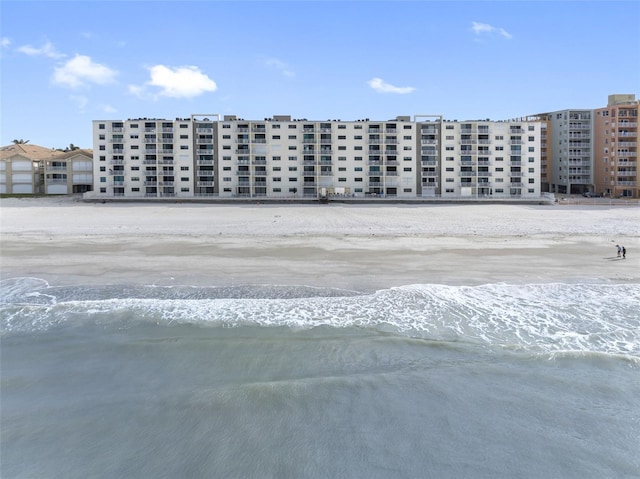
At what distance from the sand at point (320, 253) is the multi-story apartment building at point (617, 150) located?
74293mm

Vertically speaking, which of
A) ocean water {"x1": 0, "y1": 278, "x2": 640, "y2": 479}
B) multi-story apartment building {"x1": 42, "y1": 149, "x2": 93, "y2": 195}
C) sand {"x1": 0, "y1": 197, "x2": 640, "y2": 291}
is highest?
multi-story apartment building {"x1": 42, "y1": 149, "x2": 93, "y2": 195}

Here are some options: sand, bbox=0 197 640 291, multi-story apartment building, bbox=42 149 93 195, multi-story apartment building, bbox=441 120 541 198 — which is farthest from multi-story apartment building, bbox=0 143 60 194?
multi-story apartment building, bbox=441 120 541 198

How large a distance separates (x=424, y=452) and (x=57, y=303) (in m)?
14.0

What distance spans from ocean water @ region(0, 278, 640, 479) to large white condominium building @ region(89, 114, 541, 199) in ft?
262

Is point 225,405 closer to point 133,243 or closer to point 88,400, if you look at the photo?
point 88,400

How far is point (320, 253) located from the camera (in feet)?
95.3

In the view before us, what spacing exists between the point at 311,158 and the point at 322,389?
8790cm

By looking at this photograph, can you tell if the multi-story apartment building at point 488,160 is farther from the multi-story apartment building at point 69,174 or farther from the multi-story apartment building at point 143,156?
the multi-story apartment building at point 69,174

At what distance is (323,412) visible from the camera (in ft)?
31.7

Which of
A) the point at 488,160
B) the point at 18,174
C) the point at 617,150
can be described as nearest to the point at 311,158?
the point at 488,160

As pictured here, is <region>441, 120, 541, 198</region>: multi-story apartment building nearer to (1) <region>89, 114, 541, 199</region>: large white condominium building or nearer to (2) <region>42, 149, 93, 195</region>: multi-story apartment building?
(1) <region>89, 114, 541, 199</region>: large white condominium building

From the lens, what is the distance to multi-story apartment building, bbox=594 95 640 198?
111000 millimetres

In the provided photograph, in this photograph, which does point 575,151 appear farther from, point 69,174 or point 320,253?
point 320,253

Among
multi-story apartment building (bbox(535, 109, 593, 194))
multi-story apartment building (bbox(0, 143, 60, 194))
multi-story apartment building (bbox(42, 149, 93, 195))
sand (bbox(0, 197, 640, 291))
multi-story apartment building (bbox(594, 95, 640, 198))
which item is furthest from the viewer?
multi-story apartment building (bbox(535, 109, 593, 194))
